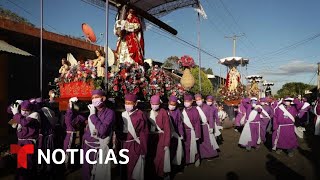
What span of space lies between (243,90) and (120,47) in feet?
47.1

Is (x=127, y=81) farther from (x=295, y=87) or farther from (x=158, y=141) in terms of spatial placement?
(x=295, y=87)

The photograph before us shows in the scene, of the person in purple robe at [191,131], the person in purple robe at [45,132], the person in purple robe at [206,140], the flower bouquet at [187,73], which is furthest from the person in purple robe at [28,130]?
the flower bouquet at [187,73]

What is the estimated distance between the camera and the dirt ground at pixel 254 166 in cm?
812

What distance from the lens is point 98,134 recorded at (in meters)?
6.15

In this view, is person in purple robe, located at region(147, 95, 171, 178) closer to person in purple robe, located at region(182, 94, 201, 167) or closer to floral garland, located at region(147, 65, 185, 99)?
person in purple robe, located at region(182, 94, 201, 167)

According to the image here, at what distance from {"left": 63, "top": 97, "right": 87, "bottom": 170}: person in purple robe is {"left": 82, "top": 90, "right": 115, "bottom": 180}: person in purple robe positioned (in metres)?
1.32

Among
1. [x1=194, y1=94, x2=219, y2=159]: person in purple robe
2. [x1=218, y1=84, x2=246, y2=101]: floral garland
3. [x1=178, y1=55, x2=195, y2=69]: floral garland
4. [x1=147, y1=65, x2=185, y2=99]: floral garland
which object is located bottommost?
[x1=194, y1=94, x2=219, y2=159]: person in purple robe

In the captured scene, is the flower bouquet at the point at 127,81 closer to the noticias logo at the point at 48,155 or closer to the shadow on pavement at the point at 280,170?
the noticias logo at the point at 48,155

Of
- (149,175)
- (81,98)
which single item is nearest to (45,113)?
(81,98)

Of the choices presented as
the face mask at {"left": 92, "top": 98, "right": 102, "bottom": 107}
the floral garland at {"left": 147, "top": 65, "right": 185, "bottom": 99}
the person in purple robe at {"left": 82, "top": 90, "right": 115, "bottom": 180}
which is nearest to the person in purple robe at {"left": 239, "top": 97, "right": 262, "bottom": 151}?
the floral garland at {"left": 147, "top": 65, "right": 185, "bottom": 99}

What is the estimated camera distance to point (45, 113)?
25.3ft

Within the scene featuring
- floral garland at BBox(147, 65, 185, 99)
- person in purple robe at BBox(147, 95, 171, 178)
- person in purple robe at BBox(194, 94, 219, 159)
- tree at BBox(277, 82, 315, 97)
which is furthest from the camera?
tree at BBox(277, 82, 315, 97)

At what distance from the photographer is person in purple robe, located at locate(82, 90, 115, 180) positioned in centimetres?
611

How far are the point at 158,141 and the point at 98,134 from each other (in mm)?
1802
